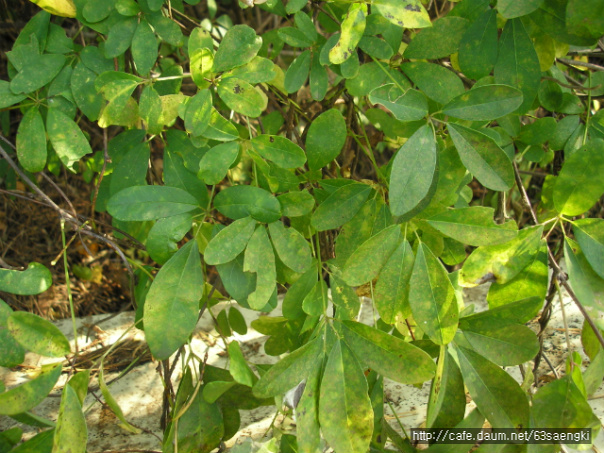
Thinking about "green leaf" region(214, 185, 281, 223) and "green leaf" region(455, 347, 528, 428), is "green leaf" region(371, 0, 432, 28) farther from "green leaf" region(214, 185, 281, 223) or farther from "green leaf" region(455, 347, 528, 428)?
"green leaf" region(455, 347, 528, 428)

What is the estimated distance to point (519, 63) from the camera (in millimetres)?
911

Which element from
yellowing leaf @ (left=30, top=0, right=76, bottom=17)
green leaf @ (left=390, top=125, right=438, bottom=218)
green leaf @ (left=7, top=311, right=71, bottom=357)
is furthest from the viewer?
yellowing leaf @ (left=30, top=0, right=76, bottom=17)

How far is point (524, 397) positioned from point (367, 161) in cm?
106

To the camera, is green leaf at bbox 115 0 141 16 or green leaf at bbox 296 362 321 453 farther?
green leaf at bbox 115 0 141 16

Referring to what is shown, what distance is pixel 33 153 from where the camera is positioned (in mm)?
992

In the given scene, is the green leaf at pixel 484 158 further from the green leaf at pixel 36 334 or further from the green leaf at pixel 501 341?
the green leaf at pixel 36 334

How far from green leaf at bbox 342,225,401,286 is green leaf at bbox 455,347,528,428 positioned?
0.83 feet

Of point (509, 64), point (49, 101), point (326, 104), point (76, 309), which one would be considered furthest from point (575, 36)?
point (76, 309)

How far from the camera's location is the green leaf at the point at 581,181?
0.84 m

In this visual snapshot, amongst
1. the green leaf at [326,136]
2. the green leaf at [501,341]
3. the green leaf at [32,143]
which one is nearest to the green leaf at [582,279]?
the green leaf at [501,341]

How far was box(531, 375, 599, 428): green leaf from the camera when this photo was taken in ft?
2.66

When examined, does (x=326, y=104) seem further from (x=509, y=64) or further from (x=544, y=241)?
(x=544, y=241)

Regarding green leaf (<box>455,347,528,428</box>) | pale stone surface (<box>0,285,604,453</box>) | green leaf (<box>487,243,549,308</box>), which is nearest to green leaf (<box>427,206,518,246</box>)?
green leaf (<box>487,243,549,308</box>)

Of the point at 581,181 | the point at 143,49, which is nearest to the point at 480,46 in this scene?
the point at 581,181
